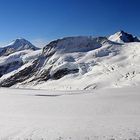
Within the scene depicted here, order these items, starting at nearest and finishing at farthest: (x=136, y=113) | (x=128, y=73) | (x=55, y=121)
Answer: (x=55, y=121) < (x=136, y=113) < (x=128, y=73)

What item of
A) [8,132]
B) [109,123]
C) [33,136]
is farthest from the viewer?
[109,123]

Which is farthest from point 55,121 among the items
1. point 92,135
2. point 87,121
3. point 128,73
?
point 128,73

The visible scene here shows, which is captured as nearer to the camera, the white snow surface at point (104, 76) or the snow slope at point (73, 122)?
the snow slope at point (73, 122)

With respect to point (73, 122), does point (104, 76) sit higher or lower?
higher

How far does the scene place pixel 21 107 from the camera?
1468 inches

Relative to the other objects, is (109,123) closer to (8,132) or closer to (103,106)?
(8,132)

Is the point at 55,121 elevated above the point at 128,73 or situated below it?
below

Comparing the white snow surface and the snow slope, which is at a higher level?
the white snow surface

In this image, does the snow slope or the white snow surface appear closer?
the snow slope

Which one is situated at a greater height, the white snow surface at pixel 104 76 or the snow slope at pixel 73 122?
the white snow surface at pixel 104 76

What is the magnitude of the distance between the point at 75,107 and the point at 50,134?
14.2m

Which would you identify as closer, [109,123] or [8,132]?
[8,132]

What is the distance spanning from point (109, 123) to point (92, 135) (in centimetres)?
421

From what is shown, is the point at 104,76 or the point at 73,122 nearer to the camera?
the point at 73,122
